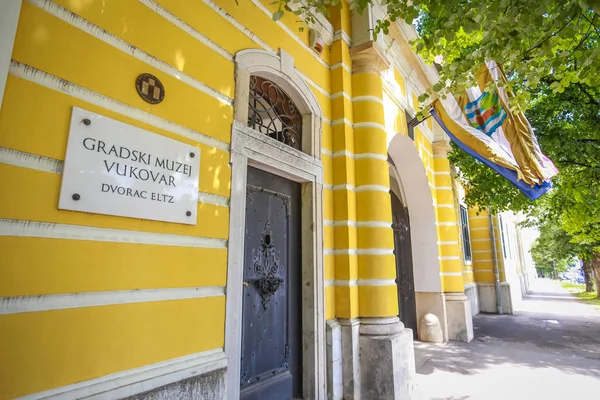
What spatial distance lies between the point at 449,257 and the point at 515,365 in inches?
118

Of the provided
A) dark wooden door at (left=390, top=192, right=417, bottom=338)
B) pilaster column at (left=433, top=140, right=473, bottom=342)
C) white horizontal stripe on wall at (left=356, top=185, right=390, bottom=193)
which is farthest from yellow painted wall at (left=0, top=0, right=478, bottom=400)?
pilaster column at (left=433, top=140, right=473, bottom=342)

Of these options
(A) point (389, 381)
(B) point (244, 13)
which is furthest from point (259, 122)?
(A) point (389, 381)

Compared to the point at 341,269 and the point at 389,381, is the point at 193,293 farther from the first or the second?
the point at 389,381

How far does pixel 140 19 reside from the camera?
8.71 ft

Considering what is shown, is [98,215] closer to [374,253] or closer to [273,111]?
[273,111]

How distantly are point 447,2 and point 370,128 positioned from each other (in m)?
2.57

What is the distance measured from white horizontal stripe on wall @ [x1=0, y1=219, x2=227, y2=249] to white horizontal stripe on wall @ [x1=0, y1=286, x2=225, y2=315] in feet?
1.13

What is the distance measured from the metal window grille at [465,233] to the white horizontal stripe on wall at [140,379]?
11325 mm

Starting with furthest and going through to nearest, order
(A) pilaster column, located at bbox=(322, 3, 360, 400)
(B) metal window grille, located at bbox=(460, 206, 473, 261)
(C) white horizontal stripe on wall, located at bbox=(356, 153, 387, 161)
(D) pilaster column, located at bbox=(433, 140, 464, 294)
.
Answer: (B) metal window grille, located at bbox=(460, 206, 473, 261)
(D) pilaster column, located at bbox=(433, 140, 464, 294)
(C) white horizontal stripe on wall, located at bbox=(356, 153, 387, 161)
(A) pilaster column, located at bbox=(322, 3, 360, 400)

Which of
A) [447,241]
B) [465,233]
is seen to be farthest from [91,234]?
[465,233]

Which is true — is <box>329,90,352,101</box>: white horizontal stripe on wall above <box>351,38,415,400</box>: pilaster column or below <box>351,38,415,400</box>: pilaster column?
above

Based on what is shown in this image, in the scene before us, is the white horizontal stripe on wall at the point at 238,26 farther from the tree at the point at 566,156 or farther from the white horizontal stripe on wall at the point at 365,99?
the tree at the point at 566,156

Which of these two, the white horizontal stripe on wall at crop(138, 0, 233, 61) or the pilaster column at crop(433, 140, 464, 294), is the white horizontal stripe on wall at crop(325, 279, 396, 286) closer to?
the white horizontal stripe on wall at crop(138, 0, 233, 61)

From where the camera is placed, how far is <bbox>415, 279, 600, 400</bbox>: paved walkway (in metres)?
4.89
